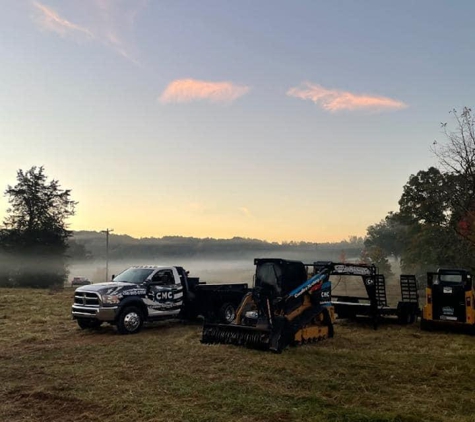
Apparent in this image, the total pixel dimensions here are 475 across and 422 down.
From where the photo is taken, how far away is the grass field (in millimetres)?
7824

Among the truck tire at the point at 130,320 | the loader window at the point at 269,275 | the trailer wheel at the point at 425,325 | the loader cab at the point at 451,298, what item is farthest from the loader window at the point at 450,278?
the truck tire at the point at 130,320

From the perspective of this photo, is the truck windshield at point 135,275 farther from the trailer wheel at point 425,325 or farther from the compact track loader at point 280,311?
the trailer wheel at point 425,325

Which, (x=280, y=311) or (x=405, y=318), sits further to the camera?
(x=405, y=318)

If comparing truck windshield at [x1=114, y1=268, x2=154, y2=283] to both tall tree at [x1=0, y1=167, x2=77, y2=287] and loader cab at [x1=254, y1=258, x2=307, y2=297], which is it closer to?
loader cab at [x1=254, y1=258, x2=307, y2=297]

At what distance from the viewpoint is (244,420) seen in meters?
7.36

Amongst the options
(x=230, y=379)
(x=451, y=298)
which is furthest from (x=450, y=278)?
(x=230, y=379)

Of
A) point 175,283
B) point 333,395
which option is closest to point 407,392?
point 333,395

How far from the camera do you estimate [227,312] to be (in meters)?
18.2

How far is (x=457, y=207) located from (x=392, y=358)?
99.6 ft

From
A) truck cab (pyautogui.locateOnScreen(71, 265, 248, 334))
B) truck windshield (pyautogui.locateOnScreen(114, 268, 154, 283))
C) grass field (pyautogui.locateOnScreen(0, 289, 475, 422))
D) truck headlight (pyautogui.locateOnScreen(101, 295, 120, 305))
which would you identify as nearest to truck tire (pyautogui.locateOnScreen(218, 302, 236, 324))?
truck cab (pyautogui.locateOnScreen(71, 265, 248, 334))

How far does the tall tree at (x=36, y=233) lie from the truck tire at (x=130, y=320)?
47.9m

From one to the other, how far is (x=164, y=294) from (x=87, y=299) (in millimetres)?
2706

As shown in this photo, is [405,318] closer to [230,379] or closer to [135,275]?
[135,275]

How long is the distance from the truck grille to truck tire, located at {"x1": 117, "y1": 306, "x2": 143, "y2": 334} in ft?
3.15
